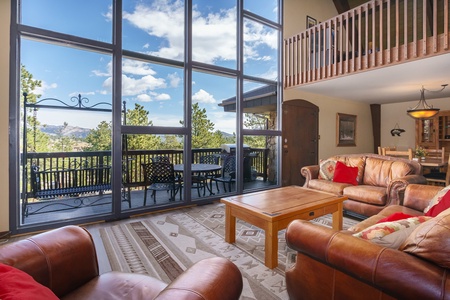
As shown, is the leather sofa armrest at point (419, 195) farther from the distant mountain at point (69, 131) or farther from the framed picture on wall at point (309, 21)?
the framed picture on wall at point (309, 21)

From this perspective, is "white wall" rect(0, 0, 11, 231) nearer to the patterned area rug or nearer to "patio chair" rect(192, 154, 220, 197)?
the patterned area rug

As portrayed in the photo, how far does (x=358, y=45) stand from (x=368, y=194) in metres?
2.72

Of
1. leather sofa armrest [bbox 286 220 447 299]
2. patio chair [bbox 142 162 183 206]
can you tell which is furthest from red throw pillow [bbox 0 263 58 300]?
patio chair [bbox 142 162 183 206]

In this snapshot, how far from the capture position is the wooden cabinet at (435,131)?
656cm

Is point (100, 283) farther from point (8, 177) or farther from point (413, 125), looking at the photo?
point (413, 125)

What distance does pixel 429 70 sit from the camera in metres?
4.04

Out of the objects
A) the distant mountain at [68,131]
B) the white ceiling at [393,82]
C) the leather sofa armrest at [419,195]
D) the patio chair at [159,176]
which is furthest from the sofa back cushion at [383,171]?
the distant mountain at [68,131]

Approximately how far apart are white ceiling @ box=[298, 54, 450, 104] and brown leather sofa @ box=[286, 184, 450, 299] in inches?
144

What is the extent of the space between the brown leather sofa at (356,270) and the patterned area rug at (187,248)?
48cm

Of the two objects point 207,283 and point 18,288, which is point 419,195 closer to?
point 207,283

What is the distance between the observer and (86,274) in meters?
1.24

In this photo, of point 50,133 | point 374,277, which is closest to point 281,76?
point 50,133

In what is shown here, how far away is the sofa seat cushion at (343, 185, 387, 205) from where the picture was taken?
10.4ft

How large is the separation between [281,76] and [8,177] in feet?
16.6
